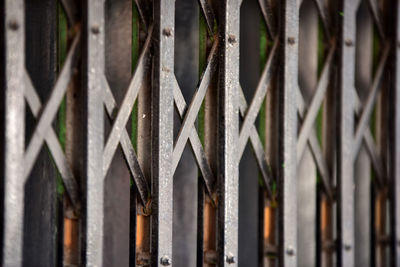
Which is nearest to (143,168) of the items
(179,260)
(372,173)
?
(179,260)

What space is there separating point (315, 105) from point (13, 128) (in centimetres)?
169

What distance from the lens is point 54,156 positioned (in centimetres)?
226

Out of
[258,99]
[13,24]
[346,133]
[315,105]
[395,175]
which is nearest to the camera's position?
[13,24]

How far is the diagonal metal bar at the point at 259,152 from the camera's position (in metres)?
2.79

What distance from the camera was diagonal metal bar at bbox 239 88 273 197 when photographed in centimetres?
279

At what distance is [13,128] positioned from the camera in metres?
2.12

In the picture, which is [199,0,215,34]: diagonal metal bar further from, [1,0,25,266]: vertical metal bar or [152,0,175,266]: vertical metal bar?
[1,0,25,266]: vertical metal bar

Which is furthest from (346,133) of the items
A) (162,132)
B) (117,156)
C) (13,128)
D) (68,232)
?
(13,128)

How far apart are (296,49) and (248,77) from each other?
456mm

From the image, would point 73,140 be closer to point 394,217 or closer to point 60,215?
point 60,215

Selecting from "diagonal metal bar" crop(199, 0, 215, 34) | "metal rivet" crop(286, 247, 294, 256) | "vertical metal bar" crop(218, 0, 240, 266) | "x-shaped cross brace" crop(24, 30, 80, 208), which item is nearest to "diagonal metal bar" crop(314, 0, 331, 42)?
"vertical metal bar" crop(218, 0, 240, 266)

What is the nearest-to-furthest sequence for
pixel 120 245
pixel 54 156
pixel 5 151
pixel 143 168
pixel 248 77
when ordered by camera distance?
pixel 5 151 < pixel 54 156 < pixel 143 168 < pixel 120 245 < pixel 248 77

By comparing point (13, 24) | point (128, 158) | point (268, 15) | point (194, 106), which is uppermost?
point (268, 15)

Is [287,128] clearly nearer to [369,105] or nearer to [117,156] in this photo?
[369,105]
